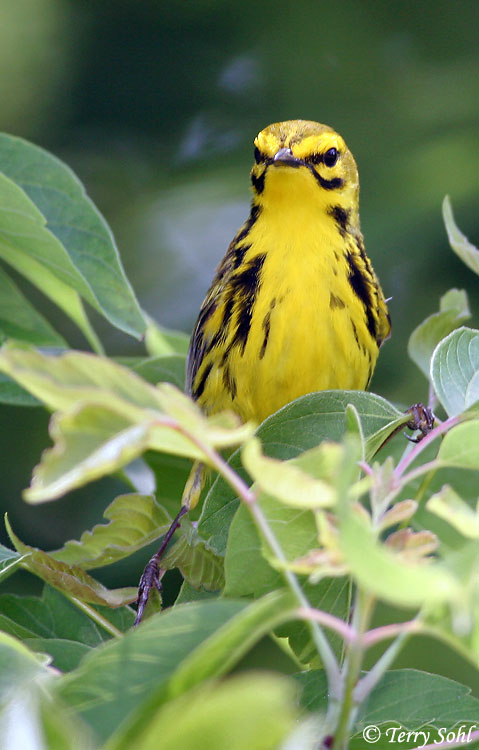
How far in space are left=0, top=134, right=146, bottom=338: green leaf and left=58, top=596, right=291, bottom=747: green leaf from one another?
2.74 ft

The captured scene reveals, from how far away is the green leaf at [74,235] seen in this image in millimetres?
1437

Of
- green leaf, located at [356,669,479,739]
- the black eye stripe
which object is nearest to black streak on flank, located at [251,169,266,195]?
the black eye stripe

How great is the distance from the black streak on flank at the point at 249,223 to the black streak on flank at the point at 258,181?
35 millimetres

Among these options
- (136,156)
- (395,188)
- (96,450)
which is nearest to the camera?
(96,450)

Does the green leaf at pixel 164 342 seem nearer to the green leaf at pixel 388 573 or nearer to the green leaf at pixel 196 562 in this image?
the green leaf at pixel 196 562

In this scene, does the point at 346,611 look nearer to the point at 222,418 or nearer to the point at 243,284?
the point at 222,418

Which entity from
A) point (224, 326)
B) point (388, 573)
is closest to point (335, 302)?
point (224, 326)

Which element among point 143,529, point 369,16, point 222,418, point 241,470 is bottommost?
point 143,529

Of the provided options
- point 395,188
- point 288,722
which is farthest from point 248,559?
point 395,188

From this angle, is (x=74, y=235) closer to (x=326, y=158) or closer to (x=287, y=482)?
(x=326, y=158)

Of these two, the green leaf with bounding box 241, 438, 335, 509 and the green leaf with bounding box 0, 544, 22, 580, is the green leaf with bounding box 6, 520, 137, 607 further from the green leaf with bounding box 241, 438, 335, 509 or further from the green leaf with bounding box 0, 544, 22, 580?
the green leaf with bounding box 241, 438, 335, 509

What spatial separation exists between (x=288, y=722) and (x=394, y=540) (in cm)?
21

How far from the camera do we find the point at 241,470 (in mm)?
1138

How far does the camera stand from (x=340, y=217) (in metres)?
2.17
